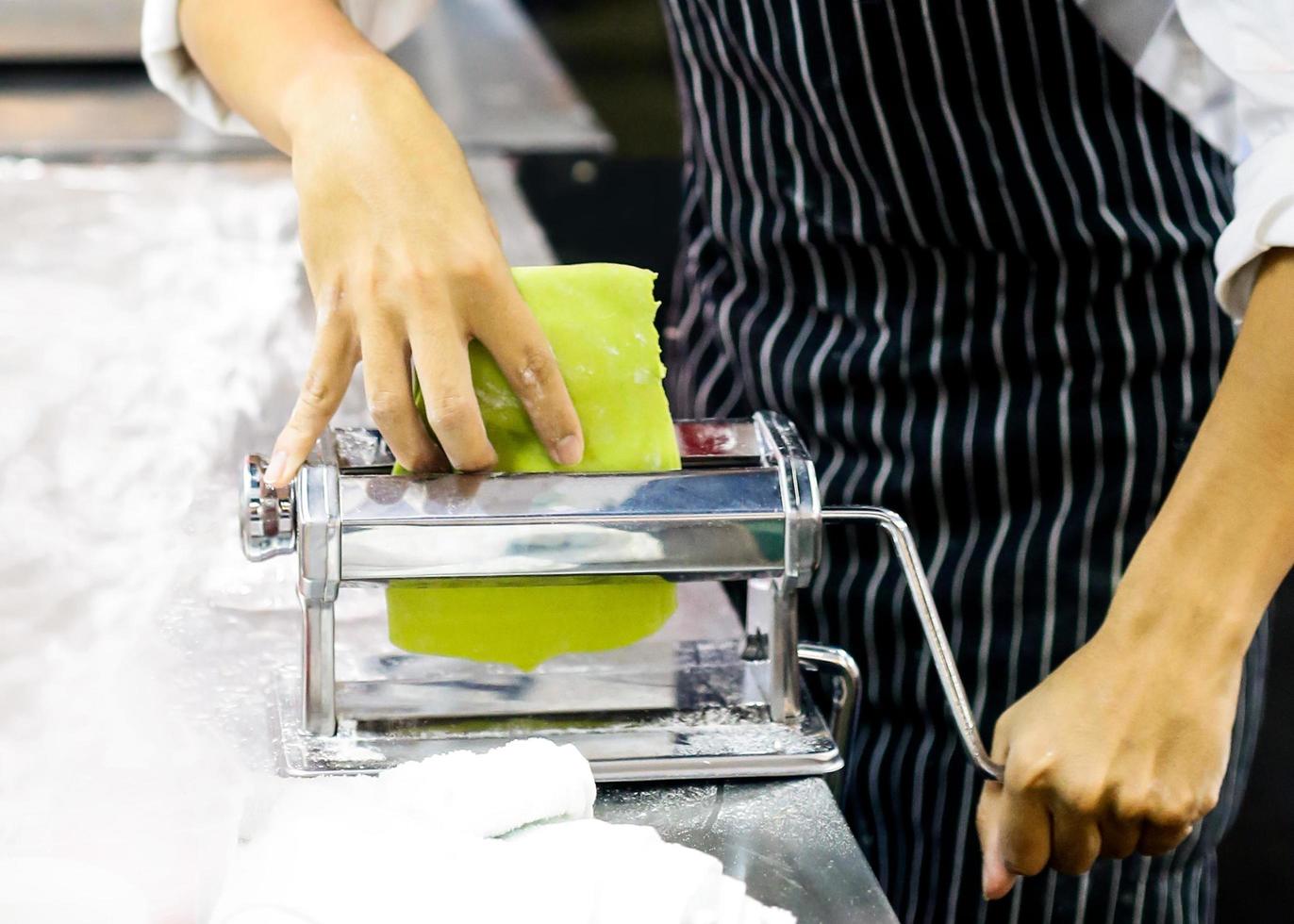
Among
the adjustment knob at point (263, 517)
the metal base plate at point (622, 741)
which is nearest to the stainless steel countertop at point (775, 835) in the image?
the metal base plate at point (622, 741)

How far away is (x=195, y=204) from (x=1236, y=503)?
138 centimetres

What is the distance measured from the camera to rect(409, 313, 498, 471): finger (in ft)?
2.59

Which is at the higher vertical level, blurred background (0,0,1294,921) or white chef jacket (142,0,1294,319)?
white chef jacket (142,0,1294,319)

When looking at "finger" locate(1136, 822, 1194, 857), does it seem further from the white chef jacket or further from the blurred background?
the blurred background

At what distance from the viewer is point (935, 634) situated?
0.81 meters

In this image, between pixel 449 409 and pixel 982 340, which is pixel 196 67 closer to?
pixel 449 409

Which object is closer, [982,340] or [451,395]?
[451,395]

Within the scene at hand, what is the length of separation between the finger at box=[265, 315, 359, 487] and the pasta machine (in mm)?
11

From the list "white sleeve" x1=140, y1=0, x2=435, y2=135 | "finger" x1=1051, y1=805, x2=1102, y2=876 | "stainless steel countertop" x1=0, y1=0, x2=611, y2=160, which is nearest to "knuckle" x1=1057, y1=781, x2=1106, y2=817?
"finger" x1=1051, y1=805, x2=1102, y2=876

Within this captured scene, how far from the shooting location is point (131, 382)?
1.35m

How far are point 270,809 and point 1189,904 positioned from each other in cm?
75

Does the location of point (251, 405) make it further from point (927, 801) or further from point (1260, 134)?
point (1260, 134)

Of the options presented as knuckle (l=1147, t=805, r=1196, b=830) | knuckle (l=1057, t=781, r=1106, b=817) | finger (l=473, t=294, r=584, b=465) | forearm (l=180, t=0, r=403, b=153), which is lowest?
knuckle (l=1147, t=805, r=1196, b=830)

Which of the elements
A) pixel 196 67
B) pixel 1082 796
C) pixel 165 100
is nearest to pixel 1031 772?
pixel 1082 796
